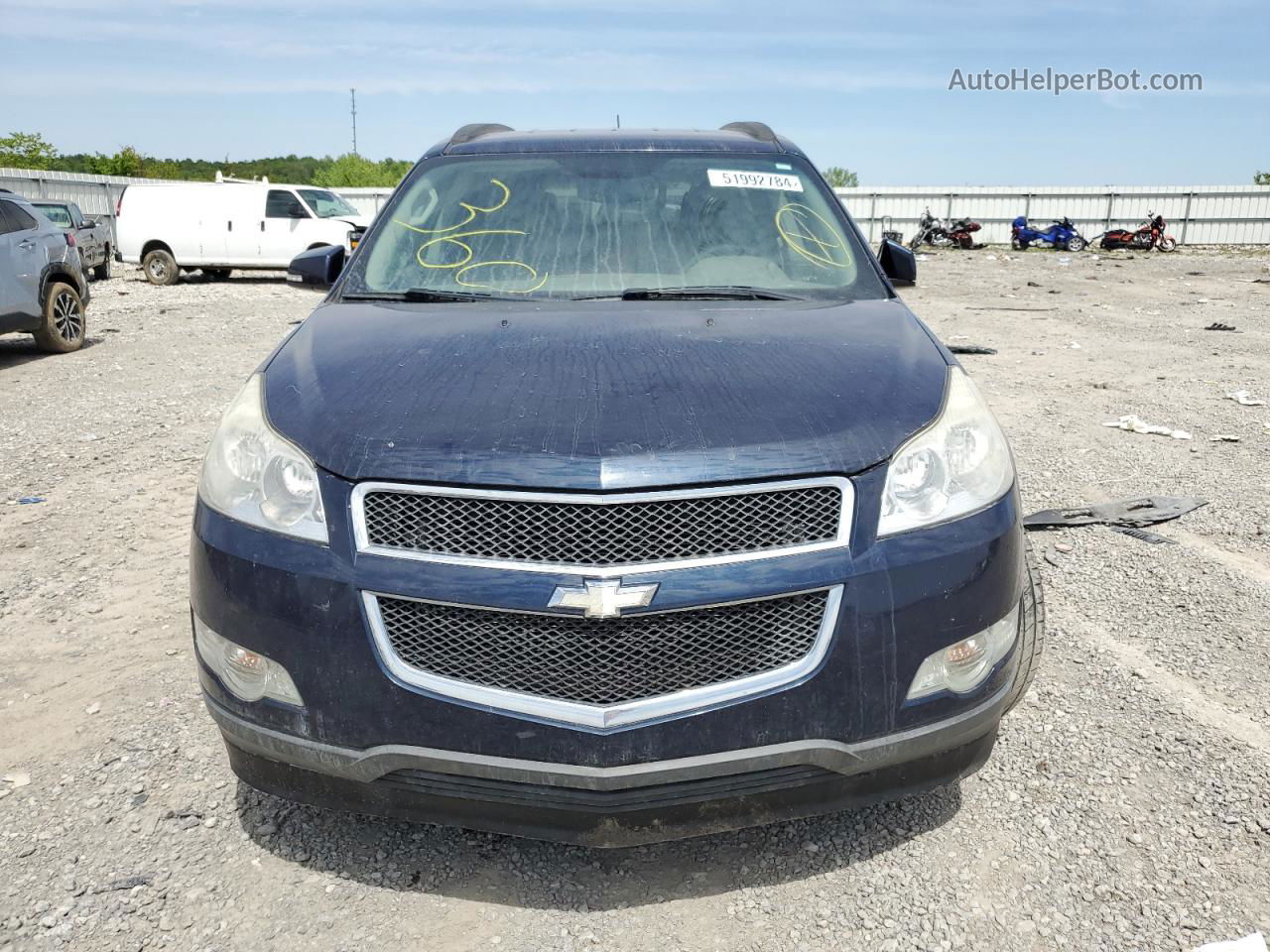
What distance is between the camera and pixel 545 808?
2037 mm

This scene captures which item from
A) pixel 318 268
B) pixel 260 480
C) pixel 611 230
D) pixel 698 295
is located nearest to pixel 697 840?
pixel 260 480

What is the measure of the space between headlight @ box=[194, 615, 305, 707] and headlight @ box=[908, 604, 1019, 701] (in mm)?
1315

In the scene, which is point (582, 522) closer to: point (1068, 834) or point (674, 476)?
point (674, 476)

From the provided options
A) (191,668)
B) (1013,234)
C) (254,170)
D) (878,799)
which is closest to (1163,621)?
(878,799)

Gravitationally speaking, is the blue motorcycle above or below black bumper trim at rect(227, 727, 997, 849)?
above

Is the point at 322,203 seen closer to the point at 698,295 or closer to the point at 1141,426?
the point at 1141,426

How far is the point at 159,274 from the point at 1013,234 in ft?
83.3

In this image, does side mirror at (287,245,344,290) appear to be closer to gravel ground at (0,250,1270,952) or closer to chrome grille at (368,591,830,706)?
gravel ground at (0,250,1270,952)

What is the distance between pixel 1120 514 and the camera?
16.4 feet

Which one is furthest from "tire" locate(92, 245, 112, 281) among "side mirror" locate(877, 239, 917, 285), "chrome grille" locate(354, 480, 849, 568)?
"chrome grille" locate(354, 480, 849, 568)

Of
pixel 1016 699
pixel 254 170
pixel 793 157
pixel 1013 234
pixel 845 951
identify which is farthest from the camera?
pixel 254 170

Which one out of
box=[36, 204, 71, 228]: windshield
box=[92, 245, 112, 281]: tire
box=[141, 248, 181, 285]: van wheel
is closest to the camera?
box=[36, 204, 71, 228]: windshield

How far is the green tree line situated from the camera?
5875cm

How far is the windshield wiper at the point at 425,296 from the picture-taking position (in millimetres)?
3141
